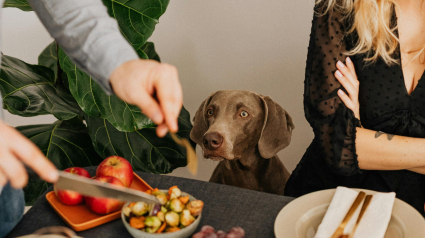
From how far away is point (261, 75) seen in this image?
205 cm

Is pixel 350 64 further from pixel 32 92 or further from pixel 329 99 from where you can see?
pixel 32 92

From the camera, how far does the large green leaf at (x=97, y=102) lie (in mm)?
1391

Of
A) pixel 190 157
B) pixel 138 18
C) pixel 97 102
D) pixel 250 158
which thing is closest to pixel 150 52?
pixel 138 18

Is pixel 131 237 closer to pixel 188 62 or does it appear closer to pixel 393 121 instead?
pixel 393 121

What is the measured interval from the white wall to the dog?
19.0 inches

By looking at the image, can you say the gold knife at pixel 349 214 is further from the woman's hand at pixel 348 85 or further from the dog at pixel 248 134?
the dog at pixel 248 134

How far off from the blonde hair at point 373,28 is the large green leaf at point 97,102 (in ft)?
2.83

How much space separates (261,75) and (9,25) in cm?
161

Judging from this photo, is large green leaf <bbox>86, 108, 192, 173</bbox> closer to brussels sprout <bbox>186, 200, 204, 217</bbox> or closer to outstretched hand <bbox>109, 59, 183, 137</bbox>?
brussels sprout <bbox>186, 200, 204, 217</bbox>

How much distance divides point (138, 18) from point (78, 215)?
2.85 feet

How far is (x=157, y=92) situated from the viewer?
57cm

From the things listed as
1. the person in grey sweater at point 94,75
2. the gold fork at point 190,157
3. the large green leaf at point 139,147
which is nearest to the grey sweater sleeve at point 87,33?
the person in grey sweater at point 94,75

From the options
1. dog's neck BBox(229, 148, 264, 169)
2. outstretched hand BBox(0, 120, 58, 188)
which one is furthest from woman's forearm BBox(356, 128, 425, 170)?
outstretched hand BBox(0, 120, 58, 188)

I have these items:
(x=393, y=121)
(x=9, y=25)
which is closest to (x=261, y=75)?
(x=393, y=121)
